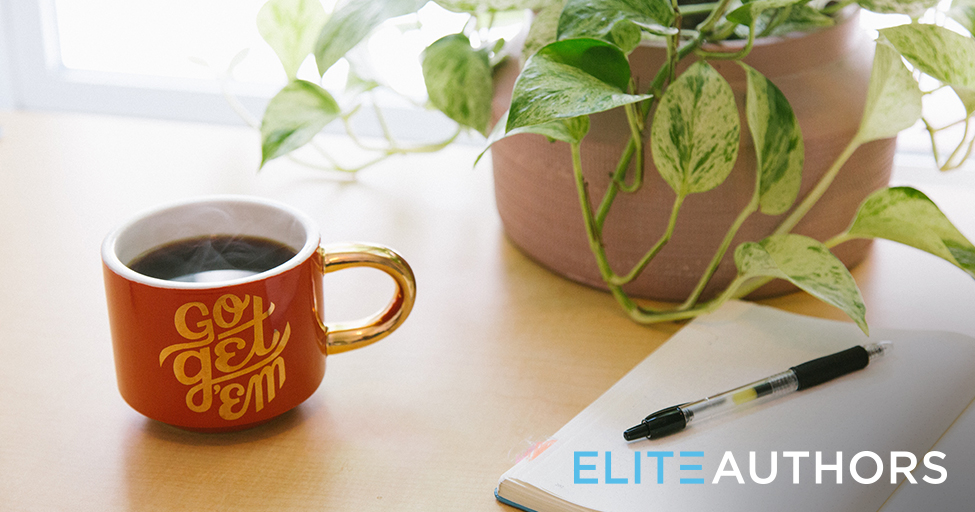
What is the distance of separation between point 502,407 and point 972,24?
0.37 metres

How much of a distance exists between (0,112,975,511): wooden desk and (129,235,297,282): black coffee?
3.6 inches

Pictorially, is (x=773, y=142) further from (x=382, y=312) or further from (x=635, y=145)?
(x=382, y=312)

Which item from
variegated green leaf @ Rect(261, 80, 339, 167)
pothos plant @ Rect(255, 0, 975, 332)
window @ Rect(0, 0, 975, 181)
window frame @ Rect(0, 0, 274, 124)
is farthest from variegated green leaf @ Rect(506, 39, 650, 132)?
window frame @ Rect(0, 0, 274, 124)

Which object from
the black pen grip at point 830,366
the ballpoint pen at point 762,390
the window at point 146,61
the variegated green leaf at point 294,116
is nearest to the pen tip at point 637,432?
the ballpoint pen at point 762,390

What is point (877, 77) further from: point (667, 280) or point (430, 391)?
point (430, 391)

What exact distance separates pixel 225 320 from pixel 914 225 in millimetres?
373

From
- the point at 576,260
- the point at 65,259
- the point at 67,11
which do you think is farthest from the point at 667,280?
the point at 67,11

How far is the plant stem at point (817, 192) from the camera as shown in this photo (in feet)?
1.75

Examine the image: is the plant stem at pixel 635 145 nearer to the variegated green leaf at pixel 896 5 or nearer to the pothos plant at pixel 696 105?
the pothos plant at pixel 696 105

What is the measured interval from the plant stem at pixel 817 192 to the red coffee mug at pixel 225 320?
25 centimetres

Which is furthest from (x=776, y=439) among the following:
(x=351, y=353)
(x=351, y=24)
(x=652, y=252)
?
(x=351, y=24)

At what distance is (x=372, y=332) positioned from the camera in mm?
492

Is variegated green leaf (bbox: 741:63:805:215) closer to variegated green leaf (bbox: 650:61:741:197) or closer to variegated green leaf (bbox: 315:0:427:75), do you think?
variegated green leaf (bbox: 650:61:741:197)

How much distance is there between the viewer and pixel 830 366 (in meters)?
0.49
